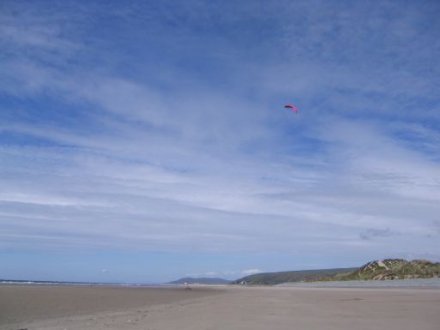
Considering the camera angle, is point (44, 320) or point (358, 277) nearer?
point (44, 320)

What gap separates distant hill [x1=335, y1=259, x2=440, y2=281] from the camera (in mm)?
96756

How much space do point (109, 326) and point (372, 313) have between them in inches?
382

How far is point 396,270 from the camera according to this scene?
103 m

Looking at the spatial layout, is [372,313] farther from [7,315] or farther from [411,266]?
[411,266]

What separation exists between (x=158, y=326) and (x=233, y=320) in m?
2.81

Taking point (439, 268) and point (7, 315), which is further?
point (439, 268)

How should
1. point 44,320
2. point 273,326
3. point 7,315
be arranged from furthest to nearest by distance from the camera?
point 7,315 → point 44,320 → point 273,326

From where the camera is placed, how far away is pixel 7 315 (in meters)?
21.3

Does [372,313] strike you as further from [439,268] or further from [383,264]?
[383,264]

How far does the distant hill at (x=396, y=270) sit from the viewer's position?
9676cm

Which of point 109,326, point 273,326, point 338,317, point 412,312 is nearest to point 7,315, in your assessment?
point 109,326

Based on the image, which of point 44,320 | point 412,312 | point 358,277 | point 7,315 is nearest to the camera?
point 412,312

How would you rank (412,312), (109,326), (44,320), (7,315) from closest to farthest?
(109,326)
(412,312)
(44,320)
(7,315)

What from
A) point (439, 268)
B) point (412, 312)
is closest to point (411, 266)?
point (439, 268)
